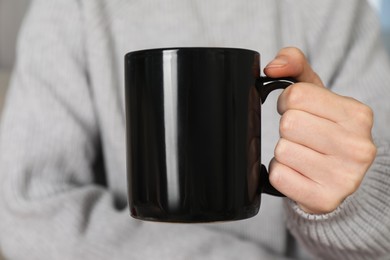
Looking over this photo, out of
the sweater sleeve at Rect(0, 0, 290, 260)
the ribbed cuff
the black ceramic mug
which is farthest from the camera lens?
the sweater sleeve at Rect(0, 0, 290, 260)

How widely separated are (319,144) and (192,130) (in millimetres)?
138

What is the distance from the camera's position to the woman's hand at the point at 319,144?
0.62 metres

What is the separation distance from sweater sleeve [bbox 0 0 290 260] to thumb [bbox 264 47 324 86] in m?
0.36

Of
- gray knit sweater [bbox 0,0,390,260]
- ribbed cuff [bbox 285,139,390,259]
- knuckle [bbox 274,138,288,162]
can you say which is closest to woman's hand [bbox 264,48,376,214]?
knuckle [bbox 274,138,288,162]

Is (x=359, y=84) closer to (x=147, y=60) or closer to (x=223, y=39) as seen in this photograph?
(x=223, y=39)

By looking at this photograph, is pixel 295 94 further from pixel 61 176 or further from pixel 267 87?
pixel 61 176

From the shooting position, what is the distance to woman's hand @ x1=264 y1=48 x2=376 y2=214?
62cm

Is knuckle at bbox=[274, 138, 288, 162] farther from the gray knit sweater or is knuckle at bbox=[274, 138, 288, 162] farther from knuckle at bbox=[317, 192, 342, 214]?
the gray knit sweater

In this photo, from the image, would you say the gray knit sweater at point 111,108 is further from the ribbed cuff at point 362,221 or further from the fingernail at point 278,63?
the fingernail at point 278,63

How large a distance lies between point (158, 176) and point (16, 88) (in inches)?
21.1

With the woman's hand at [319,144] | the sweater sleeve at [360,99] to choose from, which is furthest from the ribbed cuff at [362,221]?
the woman's hand at [319,144]

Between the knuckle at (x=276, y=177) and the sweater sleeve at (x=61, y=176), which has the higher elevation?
the knuckle at (x=276, y=177)

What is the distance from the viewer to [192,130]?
0.57 m

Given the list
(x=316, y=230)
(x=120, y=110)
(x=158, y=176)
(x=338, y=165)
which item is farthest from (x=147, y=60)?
(x=120, y=110)
